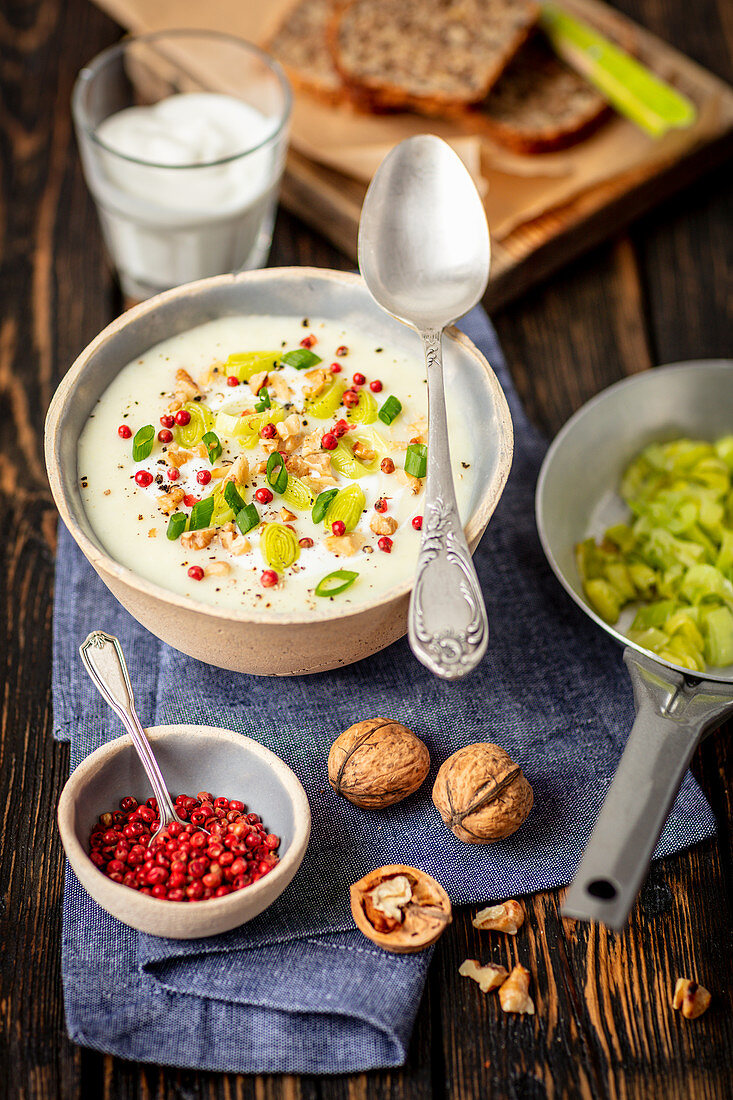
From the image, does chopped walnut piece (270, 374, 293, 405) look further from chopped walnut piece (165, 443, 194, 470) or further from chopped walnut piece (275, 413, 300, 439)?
chopped walnut piece (165, 443, 194, 470)

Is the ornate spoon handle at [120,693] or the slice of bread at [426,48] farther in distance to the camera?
the slice of bread at [426,48]

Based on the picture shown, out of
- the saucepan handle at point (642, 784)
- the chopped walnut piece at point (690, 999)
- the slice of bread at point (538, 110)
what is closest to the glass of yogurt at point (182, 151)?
the slice of bread at point (538, 110)

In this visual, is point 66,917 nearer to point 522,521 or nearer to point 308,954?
point 308,954

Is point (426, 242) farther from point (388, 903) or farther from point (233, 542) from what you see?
point (388, 903)

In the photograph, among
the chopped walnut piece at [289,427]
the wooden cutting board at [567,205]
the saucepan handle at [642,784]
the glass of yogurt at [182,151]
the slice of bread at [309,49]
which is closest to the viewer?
the saucepan handle at [642,784]


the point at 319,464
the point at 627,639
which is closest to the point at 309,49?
the point at 319,464

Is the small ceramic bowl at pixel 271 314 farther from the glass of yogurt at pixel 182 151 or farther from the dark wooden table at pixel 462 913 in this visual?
the glass of yogurt at pixel 182 151
